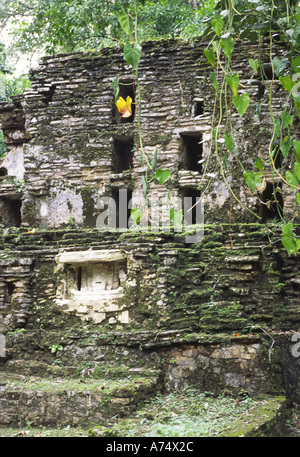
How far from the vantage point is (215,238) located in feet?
27.6

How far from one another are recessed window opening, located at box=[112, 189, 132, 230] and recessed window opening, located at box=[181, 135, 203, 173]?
1.34 meters

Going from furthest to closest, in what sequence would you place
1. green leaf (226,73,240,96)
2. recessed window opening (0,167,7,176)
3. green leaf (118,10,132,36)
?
1. recessed window opening (0,167,7,176)
2. green leaf (226,73,240,96)
3. green leaf (118,10,132,36)

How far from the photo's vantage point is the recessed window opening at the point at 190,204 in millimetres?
10312

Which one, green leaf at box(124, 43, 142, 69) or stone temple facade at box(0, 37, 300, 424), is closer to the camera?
green leaf at box(124, 43, 142, 69)

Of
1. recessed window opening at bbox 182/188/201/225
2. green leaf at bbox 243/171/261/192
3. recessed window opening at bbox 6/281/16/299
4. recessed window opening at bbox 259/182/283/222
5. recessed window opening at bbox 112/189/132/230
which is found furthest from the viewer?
recessed window opening at bbox 112/189/132/230

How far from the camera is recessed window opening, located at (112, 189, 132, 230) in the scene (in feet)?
35.0

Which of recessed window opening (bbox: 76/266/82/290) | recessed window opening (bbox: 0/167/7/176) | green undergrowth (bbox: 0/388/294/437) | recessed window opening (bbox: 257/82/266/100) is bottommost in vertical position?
green undergrowth (bbox: 0/388/294/437)

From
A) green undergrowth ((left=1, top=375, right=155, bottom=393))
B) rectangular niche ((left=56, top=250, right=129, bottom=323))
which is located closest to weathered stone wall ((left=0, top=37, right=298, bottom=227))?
rectangular niche ((left=56, top=250, right=129, bottom=323))

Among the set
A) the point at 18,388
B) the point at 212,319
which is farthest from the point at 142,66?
the point at 18,388

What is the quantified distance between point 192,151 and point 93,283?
400 centimetres

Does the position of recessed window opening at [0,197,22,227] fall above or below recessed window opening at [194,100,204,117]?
below

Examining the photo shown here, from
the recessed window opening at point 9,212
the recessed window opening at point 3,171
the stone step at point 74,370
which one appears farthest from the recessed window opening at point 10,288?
the recessed window opening at point 3,171

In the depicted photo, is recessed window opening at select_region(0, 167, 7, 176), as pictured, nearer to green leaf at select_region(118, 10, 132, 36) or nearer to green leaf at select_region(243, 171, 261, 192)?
green leaf at select_region(243, 171, 261, 192)

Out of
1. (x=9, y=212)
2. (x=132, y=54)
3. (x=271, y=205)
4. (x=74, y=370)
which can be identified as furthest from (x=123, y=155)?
(x=132, y=54)
